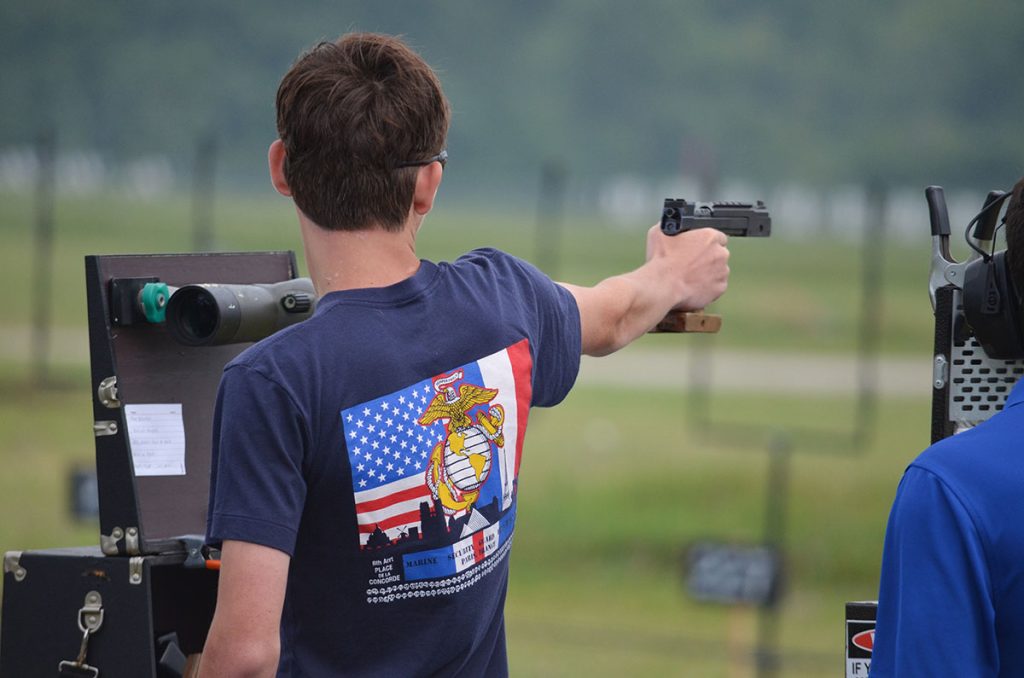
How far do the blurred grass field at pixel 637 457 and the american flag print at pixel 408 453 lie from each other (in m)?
4.07

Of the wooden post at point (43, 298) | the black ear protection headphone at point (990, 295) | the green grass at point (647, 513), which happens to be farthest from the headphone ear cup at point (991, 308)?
the wooden post at point (43, 298)

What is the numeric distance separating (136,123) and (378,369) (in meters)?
14.9

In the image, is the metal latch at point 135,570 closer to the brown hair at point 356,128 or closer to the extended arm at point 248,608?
the extended arm at point 248,608

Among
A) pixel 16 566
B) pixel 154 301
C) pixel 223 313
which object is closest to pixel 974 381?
pixel 223 313

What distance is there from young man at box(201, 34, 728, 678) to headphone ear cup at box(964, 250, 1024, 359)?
594mm

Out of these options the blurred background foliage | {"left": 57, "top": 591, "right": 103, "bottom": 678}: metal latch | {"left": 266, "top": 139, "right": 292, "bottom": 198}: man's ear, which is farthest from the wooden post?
{"left": 266, "top": 139, "right": 292, "bottom": 198}: man's ear

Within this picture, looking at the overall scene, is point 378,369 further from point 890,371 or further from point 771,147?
point 771,147

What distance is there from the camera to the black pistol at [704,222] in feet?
6.80

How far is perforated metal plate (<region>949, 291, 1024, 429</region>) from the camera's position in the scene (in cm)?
171

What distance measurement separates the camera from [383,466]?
1451mm

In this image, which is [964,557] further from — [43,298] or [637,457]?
[43,298]

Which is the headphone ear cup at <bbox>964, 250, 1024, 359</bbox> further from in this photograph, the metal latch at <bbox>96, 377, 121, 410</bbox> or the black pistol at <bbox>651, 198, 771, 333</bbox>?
the metal latch at <bbox>96, 377, 121, 410</bbox>

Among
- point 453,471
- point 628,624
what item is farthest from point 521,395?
point 628,624

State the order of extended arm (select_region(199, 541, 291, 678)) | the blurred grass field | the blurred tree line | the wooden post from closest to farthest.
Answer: extended arm (select_region(199, 541, 291, 678)) → the blurred grass field → the wooden post → the blurred tree line
